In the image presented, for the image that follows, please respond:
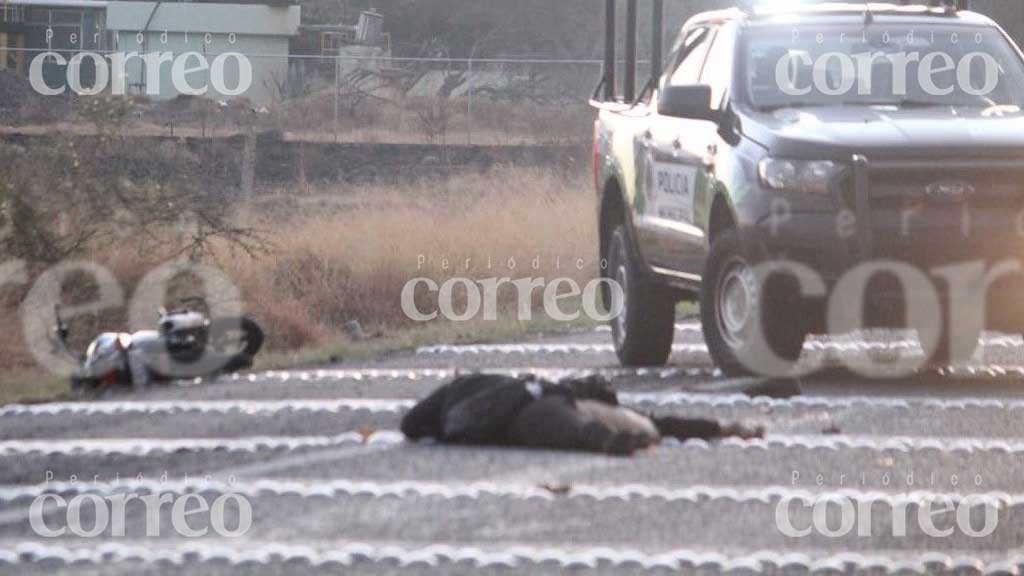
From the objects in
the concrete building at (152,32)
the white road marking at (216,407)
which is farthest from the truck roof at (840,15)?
the concrete building at (152,32)

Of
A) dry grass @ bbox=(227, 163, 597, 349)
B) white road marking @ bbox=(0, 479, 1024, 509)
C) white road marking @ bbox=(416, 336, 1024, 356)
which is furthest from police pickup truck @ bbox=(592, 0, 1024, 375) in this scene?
dry grass @ bbox=(227, 163, 597, 349)

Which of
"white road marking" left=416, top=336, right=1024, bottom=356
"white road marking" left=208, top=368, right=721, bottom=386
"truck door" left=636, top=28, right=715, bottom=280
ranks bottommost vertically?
"white road marking" left=416, top=336, right=1024, bottom=356

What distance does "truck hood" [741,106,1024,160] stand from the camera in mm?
11219

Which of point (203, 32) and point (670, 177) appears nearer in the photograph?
point (670, 177)

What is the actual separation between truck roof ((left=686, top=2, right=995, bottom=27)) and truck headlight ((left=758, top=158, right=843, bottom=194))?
4.73ft

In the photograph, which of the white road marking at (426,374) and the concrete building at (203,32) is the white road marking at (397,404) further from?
the concrete building at (203,32)

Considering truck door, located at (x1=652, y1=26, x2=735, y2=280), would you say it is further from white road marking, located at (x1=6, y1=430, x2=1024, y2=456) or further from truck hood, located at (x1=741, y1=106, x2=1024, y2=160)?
white road marking, located at (x1=6, y1=430, x2=1024, y2=456)

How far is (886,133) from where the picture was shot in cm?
1135

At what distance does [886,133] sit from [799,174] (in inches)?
19.1

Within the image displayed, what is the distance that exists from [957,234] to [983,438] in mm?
1767

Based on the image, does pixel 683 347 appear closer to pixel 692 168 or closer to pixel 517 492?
pixel 692 168

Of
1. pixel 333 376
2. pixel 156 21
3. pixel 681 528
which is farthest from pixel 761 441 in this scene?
pixel 156 21

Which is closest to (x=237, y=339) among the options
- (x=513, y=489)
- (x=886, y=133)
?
(x=886, y=133)

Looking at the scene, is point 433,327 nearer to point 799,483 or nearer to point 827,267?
point 827,267
